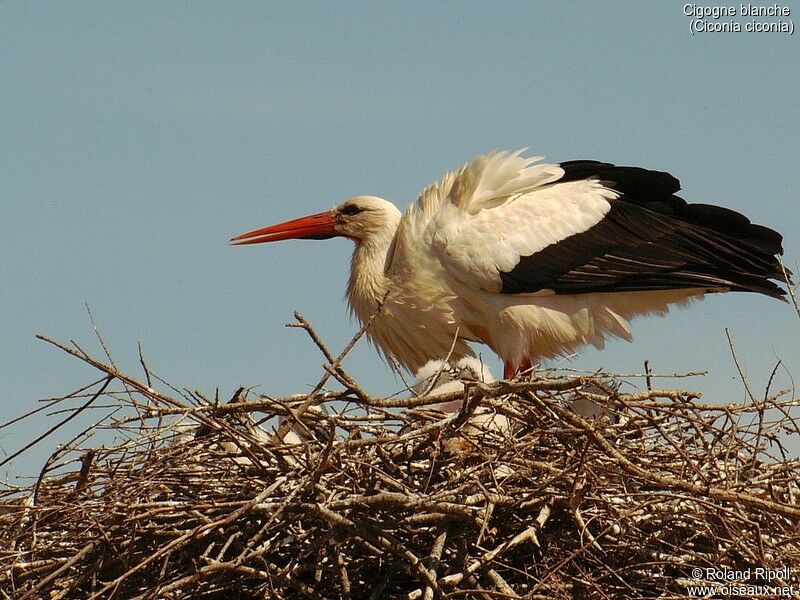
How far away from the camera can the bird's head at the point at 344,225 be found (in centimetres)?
801

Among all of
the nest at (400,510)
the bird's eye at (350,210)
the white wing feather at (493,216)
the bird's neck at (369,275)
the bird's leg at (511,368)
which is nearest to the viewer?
the nest at (400,510)

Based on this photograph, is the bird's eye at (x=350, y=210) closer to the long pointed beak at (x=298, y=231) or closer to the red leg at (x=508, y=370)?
the long pointed beak at (x=298, y=231)

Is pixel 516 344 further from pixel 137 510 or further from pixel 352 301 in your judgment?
pixel 137 510

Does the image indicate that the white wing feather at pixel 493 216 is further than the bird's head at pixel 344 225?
No

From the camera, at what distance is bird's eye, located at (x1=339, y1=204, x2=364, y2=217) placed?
812 cm

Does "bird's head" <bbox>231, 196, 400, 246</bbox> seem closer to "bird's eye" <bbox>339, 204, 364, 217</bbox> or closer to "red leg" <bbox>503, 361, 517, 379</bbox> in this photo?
"bird's eye" <bbox>339, 204, 364, 217</bbox>

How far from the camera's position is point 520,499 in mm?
4738

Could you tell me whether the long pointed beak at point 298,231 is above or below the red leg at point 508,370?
above

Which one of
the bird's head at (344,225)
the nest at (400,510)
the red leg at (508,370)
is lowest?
the nest at (400,510)

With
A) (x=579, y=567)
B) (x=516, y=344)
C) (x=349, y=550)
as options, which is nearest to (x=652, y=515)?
(x=579, y=567)

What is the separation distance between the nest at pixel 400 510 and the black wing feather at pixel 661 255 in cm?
220

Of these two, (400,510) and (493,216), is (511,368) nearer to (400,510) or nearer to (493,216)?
(493,216)

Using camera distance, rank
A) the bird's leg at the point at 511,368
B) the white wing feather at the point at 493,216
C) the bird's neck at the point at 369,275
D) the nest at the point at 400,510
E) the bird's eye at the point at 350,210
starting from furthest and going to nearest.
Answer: the bird's eye at the point at 350,210
the bird's neck at the point at 369,275
the bird's leg at the point at 511,368
the white wing feather at the point at 493,216
the nest at the point at 400,510

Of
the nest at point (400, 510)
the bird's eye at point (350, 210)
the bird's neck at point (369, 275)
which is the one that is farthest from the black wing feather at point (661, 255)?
the nest at point (400, 510)
